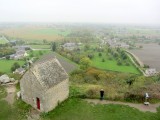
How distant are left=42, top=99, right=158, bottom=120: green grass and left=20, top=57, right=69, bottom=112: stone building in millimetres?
1016

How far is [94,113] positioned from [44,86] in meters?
5.44

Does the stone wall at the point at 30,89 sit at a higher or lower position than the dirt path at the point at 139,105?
higher

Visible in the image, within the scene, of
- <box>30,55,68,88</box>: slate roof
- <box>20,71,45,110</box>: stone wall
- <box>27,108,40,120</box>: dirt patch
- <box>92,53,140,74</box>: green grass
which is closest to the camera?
<box>27,108,40,120</box>: dirt patch

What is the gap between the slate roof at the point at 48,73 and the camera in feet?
67.5

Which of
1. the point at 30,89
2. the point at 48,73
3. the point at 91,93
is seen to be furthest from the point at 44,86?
the point at 91,93

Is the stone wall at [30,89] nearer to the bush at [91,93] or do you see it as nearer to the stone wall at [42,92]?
the stone wall at [42,92]

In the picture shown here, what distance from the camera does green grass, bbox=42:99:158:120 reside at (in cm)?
1930

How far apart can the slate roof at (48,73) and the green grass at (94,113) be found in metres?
2.78

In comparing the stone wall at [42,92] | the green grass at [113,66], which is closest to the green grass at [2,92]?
the stone wall at [42,92]

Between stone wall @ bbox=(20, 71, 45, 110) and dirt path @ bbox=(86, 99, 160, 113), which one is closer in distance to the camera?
stone wall @ bbox=(20, 71, 45, 110)

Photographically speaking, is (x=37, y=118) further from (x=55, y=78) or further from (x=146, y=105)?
(x=146, y=105)

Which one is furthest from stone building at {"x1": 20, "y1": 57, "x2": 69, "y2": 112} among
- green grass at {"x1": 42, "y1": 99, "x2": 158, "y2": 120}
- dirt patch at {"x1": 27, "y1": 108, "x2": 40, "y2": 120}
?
green grass at {"x1": 42, "y1": 99, "x2": 158, "y2": 120}

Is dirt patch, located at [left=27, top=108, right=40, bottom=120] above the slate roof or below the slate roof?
below

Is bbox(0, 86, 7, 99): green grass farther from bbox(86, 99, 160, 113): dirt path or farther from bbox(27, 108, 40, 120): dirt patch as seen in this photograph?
bbox(86, 99, 160, 113): dirt path
